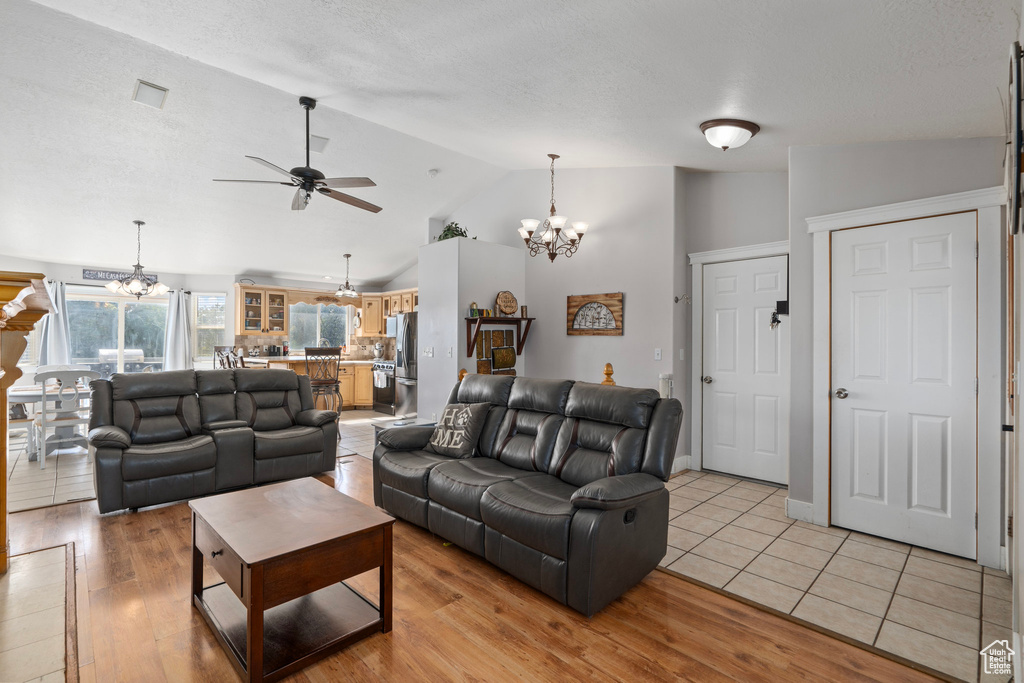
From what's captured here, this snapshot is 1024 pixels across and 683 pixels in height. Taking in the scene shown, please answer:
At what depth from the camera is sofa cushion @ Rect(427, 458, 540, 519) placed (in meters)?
2.81

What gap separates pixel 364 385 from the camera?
352 inches

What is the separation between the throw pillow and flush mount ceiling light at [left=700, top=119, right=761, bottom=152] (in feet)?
8.09

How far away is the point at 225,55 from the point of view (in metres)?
3.23

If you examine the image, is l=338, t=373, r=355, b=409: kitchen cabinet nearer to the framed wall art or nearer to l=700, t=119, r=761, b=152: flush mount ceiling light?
the framed wall art

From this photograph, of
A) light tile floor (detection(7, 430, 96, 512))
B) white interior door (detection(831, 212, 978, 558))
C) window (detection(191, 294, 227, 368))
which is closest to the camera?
white interior door (detection(831, 212, 978, 558))

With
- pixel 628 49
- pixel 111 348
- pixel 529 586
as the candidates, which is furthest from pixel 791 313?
pixel 111 348

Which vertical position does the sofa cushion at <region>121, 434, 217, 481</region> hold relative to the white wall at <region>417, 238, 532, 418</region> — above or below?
below

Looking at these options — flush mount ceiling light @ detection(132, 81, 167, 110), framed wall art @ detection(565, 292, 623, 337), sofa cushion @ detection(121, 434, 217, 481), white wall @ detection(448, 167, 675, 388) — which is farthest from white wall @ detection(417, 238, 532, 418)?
flush mount ceiling light @ detection(132, 81, 167, 110)

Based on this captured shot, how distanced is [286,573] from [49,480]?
413 centimetres

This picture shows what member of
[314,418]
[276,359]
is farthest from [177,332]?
[314,418]

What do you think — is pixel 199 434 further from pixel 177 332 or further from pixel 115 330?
Answer: pixel 115 330

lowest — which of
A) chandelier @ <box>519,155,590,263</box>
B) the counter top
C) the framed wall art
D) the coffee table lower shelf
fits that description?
the coffee table lower shelf

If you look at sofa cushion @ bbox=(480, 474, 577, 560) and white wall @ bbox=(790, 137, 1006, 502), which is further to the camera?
white wall @ bbox=(790, 137, 1006, 502)

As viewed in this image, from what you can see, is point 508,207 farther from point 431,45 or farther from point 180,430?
point 180,430
